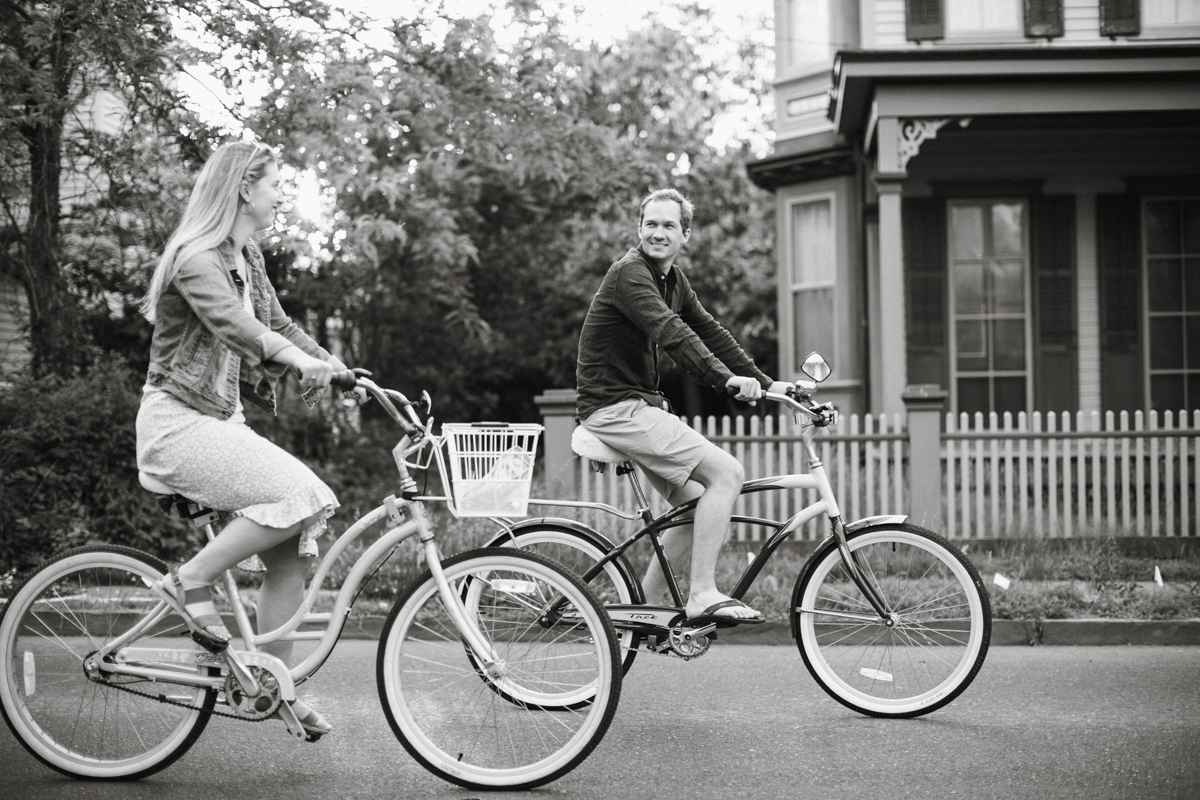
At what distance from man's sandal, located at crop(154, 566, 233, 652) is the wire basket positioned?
2.77 feet

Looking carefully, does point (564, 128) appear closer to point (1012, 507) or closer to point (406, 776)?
point (1012, 507)

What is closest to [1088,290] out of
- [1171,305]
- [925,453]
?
[1171,305]

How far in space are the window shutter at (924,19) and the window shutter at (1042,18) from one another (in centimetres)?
88

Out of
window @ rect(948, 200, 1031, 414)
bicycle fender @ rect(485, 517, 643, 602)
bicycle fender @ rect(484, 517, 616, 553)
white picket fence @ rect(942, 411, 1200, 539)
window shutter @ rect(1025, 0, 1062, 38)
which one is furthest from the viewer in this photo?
window @ rect(948, 200, 1031, 414)

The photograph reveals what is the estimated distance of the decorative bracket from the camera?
1173cm

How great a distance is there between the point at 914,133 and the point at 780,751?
28.3 ft

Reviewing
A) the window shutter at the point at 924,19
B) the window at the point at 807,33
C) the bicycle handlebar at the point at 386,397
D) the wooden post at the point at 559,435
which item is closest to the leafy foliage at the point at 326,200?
the window at the point at 807,33

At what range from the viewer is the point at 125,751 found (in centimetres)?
406

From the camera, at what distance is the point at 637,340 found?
16.5ft

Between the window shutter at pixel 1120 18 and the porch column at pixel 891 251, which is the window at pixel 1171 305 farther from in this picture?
the porch column at pixel 891 251

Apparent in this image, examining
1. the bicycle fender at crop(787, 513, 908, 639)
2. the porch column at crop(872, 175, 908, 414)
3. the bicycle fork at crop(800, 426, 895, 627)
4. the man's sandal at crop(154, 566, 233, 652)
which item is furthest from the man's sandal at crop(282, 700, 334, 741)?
the porch column at crop(872, 175, 908, 414)

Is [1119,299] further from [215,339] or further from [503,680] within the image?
[215,339]

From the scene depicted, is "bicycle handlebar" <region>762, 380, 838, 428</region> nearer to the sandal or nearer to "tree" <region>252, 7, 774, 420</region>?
the sandal

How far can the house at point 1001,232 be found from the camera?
1295 centimetres
